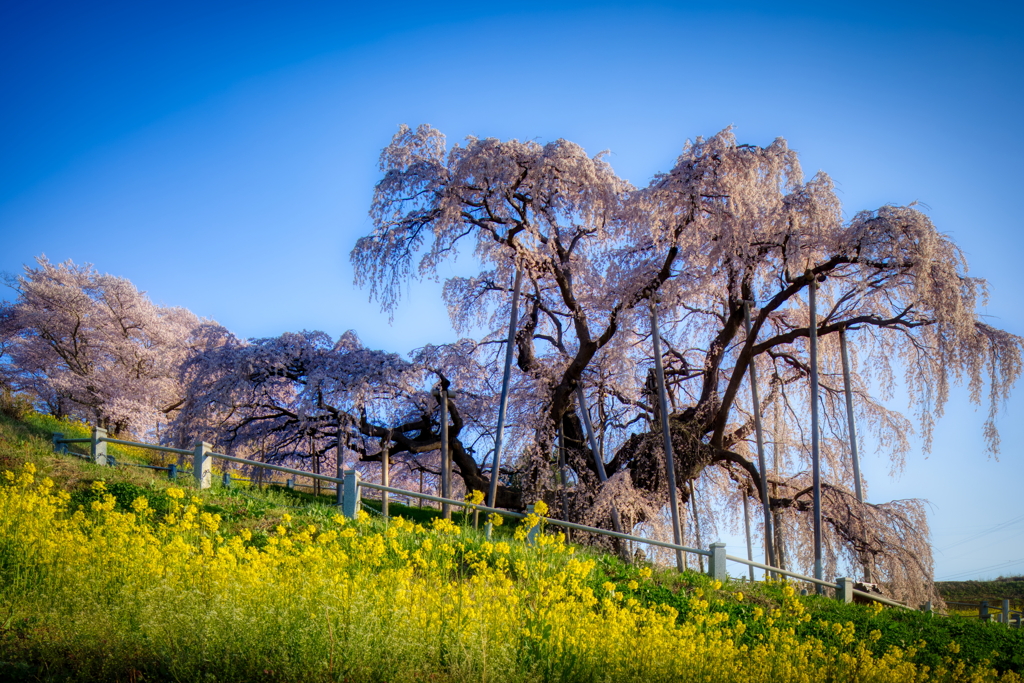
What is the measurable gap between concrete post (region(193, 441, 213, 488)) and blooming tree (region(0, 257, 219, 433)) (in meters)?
Answer: 14.4

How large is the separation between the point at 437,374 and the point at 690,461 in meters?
6.64

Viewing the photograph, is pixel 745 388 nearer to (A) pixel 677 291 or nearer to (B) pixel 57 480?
(A) pixel 677 291

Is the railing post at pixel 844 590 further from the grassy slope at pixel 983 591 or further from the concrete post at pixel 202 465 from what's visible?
the grassy slope at pixel 983 591

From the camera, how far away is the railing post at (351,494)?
9.38 meters

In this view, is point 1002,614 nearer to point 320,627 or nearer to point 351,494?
point 351,494

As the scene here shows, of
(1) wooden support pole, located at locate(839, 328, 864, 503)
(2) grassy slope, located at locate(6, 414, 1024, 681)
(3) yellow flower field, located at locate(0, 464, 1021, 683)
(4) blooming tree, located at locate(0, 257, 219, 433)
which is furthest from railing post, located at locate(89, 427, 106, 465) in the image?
(1) wooden support pole, located at locate(839, 328, 864, 503)

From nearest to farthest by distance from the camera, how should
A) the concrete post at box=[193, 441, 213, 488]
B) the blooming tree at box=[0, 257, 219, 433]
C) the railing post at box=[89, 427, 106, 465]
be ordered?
the concrete post at box=[193, 441, 213, 488] → the railing post at box=[89, 427, 106, 465] → the blooming tree at box=[0, 257, 219, 433]

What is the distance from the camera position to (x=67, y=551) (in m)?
5.97

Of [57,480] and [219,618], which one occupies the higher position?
[57,480]

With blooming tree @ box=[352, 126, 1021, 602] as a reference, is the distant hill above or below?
below

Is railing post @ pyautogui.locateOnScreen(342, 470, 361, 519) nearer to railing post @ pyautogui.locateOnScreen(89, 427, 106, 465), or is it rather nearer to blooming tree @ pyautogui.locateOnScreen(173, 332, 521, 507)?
railing post @ pyautogui.locateOnScreen(89, 427, 106, 465)

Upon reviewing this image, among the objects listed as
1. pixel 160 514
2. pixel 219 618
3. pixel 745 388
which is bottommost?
pixel 219 618

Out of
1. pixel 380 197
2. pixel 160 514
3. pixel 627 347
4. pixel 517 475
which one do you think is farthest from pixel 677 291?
pixel 160 514

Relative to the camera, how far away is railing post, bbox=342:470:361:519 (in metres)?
9.38
